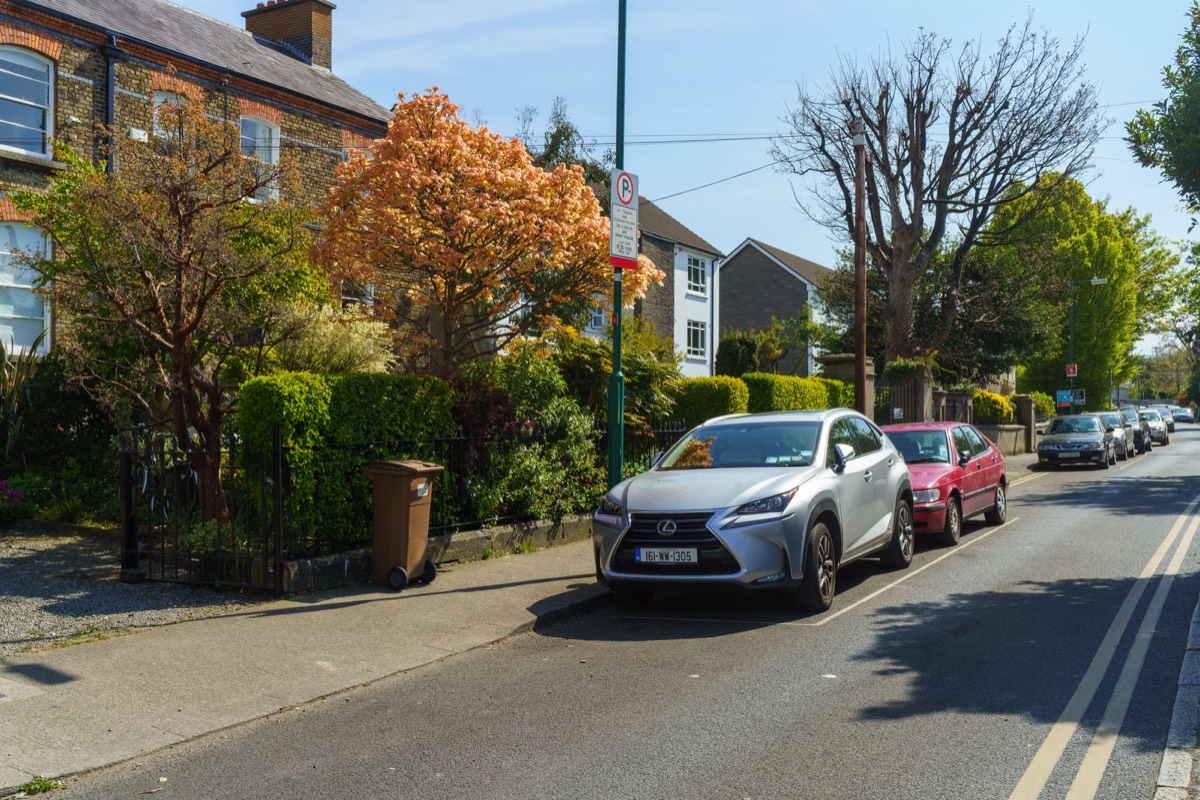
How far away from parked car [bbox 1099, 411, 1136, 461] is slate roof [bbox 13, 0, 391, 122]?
23.5 m

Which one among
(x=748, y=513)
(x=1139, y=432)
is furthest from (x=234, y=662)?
(x=1139, y=432)

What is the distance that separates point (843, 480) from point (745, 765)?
463cm

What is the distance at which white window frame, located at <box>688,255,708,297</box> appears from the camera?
44.9 m

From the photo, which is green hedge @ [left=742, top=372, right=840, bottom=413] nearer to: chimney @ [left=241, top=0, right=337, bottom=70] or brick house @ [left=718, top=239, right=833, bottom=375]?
chimney @ [left=241, top=0, right=337, bottom=70]

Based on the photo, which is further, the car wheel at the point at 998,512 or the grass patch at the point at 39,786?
the car wheel at the point at 998,512

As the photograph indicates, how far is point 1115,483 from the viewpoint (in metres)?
21.8

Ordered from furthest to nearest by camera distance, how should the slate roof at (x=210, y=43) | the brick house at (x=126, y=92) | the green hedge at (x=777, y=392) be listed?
the slate roof at (x=210, y=43) → the green hedge at (x=777, y=392) → the brick house at (x=126, y=92)

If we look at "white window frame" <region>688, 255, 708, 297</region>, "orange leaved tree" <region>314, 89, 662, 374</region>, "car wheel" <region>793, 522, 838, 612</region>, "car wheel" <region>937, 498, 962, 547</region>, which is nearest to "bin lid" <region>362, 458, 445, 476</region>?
"orange leaved tree" <region>314, 89, 662, 374</region>

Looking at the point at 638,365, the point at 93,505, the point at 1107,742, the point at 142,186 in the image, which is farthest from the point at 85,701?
the point at 638,365

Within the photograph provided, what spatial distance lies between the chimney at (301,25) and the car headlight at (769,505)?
73.2 ft

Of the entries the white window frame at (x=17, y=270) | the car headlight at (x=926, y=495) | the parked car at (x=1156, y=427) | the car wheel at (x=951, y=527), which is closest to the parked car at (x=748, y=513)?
the car headlight at (x=926, y=495)

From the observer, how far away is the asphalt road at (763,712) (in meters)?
4.55

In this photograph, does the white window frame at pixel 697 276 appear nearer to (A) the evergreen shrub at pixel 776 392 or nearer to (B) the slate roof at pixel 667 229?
(B) the slate roof at pixel 667 229

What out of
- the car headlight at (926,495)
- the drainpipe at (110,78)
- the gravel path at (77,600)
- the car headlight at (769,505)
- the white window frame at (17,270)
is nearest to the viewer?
the gravel path at (77,600)
